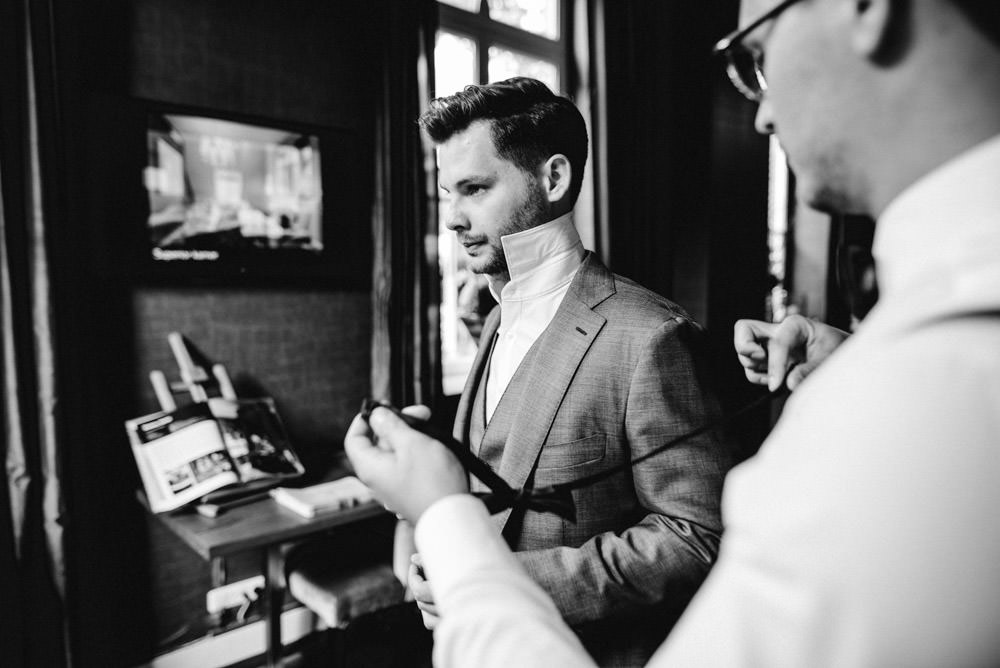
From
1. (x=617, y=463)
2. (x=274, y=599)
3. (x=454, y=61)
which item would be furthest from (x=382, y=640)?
(x=454, y=61)

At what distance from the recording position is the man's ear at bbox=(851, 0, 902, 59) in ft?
1.29

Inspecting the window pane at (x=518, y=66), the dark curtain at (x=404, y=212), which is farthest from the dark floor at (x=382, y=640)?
the window pane at (x=518, y=66)

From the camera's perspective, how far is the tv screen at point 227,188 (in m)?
2.29

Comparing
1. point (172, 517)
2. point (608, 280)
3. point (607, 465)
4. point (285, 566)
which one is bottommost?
point (285, 566)

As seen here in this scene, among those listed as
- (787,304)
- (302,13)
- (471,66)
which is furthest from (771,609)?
(787,304)

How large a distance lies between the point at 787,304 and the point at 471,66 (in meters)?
4.21

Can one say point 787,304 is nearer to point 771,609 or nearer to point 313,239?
point 313,239

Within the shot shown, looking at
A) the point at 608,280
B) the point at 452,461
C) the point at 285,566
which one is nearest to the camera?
the point at 452,461

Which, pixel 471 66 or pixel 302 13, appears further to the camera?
pixel 471 66

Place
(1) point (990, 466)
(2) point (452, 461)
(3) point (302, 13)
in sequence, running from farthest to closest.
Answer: (3) point (302, 13), (2) point (452, 461), (1) point (990, 466)

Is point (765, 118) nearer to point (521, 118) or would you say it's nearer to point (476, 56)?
point (521, 118)

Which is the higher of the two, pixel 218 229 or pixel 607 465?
pixel 218 229

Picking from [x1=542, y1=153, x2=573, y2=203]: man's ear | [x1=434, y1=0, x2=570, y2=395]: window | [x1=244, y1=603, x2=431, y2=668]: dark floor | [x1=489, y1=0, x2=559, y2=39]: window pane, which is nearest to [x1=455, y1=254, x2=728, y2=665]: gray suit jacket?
[x1=542, y1=153, x2=573, y2=203]: man's ear

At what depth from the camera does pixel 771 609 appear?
0.34 m
